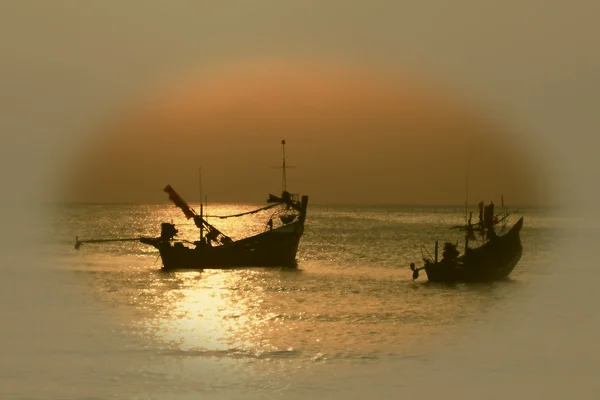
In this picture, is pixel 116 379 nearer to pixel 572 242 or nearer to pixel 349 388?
pixel 349 388

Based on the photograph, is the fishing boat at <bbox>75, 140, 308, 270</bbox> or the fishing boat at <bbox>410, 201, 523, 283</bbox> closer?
the fishing boat at <bbox>410, 201, 523, 283</bbox>

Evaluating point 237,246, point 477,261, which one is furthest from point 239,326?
point 237,246

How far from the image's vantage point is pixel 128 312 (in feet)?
118

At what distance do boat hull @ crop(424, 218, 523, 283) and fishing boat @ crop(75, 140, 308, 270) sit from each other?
13.7m

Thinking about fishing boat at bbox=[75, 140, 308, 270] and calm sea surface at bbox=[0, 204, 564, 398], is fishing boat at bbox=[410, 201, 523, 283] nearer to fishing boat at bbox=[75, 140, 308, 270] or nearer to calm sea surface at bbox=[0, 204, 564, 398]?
calm sea surface at bbox=[0, 204, 564, 398]

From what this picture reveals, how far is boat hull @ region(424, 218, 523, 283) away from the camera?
47.8 m

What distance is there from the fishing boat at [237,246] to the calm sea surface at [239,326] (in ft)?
4.44

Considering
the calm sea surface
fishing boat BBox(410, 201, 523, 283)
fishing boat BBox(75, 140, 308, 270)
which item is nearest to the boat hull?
fishing boat BBox(410, 201, 523, 283)

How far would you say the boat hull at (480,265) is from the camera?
157 feet

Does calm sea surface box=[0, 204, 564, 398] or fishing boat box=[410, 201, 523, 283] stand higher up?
fishing boat box=[410, 201, 523, 283]

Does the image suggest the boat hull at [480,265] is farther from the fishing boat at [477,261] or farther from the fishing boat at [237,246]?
the fishing boat at [237,246]

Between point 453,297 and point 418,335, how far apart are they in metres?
12.2

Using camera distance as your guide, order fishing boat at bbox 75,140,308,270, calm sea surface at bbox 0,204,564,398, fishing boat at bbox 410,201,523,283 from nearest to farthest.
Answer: calm sea surface at bbox 0,204,564,398 < fishing boat at bbox 410,201,523,283 < fishing boat at bbox 75,140,308,270

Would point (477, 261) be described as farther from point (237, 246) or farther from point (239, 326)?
point (239, 326)
